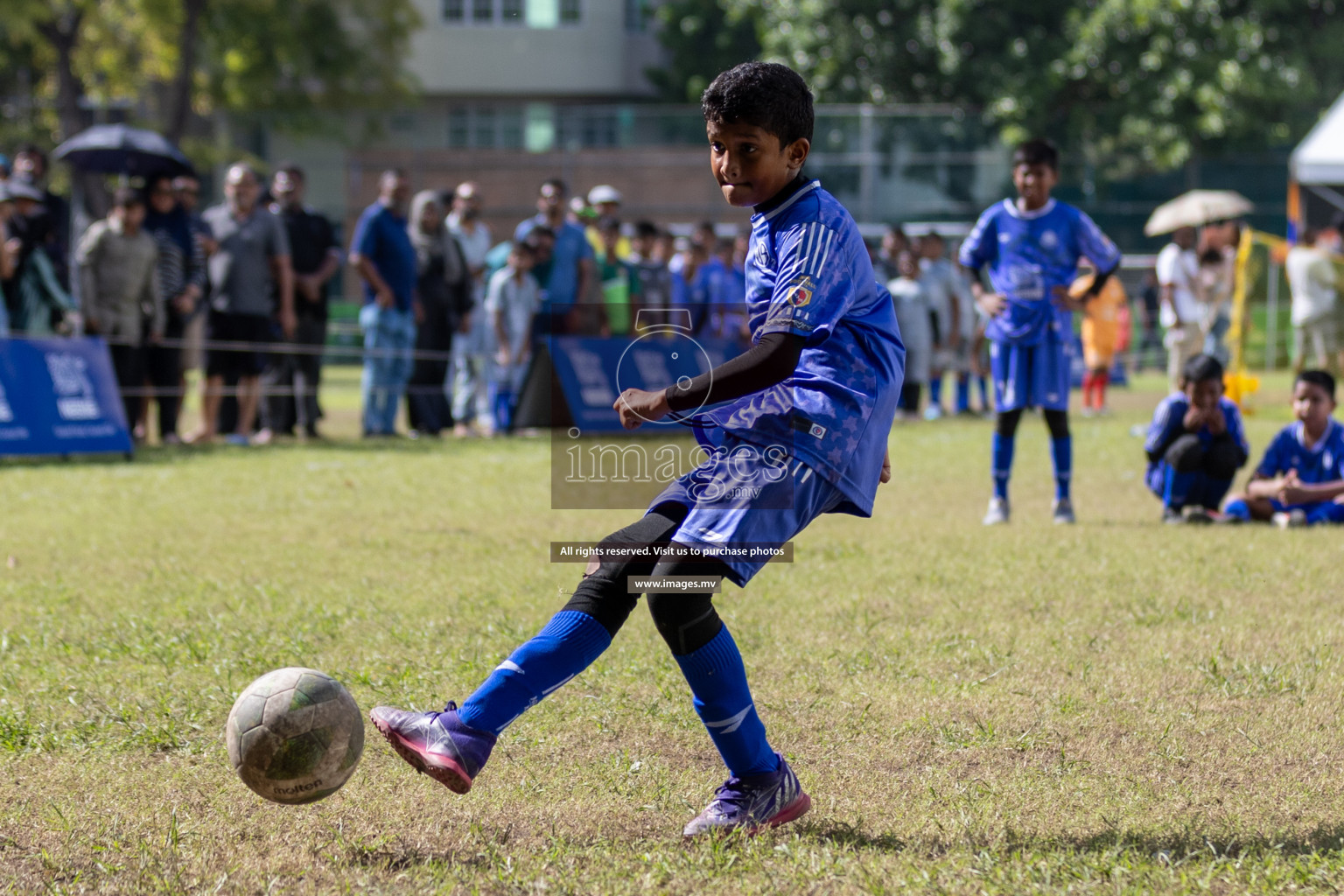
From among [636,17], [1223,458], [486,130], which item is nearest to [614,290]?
[1223,458]

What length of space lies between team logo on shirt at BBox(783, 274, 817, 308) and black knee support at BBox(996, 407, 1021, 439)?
19.2 ft

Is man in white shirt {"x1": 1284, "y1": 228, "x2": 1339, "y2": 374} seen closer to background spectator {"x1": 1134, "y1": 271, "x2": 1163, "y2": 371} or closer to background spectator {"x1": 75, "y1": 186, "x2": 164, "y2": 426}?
A: background spectator {"x1": 1134, "y1": 271, "x2": 1163, "y2": 371}

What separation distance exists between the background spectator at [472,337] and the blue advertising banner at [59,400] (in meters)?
3.66

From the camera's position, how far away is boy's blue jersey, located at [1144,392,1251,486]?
30.9ft

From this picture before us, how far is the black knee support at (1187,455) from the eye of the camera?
9.33 m

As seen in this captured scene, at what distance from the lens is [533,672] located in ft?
12.0

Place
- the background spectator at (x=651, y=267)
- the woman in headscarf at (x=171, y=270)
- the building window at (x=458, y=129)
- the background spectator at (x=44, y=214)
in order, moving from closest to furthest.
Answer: the background spectator at (x=44, y=214), the woman in headscarf at (x=171, y=270), the background spectator at (x=651, y=267), the building window at (x=458, y=129)

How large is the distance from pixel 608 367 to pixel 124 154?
5481mm

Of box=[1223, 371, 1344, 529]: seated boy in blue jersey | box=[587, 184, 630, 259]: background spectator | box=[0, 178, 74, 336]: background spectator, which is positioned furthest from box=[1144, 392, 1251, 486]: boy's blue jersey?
box=[0, 178, 74, 336]: background spectator

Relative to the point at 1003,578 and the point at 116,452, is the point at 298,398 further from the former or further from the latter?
the point at 1003,578

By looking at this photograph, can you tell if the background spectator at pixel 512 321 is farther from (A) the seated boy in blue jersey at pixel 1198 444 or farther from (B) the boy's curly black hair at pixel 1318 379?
(B) the boy's curly black hair at pixel 1318 379

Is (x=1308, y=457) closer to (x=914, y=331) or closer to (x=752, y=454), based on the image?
(x=752, y=454)

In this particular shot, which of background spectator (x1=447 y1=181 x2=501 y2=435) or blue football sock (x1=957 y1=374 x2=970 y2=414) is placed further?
blue football sock (x1=957 y1=374 x2=970 y2=414)

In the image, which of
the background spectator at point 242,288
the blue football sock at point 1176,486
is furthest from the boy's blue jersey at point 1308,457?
the background spectator at point 242,288
